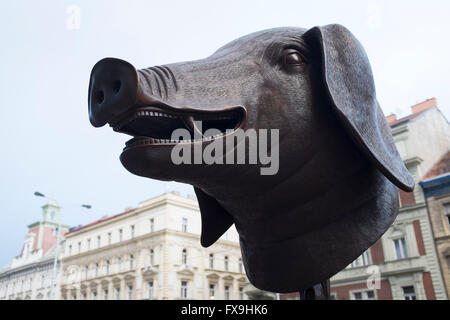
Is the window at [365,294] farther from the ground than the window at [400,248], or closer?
closer

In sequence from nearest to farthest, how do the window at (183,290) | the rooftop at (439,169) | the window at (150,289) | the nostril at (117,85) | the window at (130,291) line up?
the nostril at (117,85), the rooftop at (439,169), the window at (183,290), the window at (150,289), the window at (130,291)

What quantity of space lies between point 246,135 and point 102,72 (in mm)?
459

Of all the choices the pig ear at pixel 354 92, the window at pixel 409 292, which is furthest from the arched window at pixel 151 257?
the pig ear at pixel 354 92

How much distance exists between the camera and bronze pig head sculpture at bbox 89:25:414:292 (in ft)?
3.83

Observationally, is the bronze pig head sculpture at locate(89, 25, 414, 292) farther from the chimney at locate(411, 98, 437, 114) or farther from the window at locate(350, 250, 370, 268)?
the chimney at locate(411, 98, 437, 114)

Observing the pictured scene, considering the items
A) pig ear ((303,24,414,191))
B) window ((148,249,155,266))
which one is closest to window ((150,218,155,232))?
window ((148,249,155,266))

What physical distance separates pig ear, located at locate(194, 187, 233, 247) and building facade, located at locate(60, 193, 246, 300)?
77.3ft

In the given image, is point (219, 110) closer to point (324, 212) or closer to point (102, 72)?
point (102, 72)

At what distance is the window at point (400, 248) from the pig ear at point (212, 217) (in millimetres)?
16776

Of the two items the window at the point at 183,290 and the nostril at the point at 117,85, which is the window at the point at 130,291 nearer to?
the window at the point at 183,290

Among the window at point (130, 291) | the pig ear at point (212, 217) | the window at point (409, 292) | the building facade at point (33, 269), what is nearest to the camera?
the pig ear at point (212, 217)

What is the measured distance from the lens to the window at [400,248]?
54.4 ft

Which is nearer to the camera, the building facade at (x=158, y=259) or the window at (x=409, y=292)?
the window at (x=409, y=292)

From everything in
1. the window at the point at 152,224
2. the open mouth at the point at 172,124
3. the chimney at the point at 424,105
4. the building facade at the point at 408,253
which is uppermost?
the chimney at the point at 424,105
